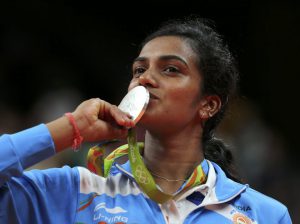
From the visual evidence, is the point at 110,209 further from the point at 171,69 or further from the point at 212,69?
the point at 212,69

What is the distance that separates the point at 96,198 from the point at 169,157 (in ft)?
1.58

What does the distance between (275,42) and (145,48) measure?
549 centimetres

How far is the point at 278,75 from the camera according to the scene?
8203 mm

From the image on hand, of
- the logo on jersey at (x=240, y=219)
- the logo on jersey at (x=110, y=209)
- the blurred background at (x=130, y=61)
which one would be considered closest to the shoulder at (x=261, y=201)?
the logo on jersey at (x=240, y=219)

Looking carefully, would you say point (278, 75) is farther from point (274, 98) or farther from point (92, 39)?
point (92, 39)

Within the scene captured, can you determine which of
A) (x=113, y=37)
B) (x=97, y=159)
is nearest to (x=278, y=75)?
(x=113, y=37)

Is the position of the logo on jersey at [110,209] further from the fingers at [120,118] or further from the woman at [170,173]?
the fingers at [120,118]

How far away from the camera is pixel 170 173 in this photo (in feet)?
9.70

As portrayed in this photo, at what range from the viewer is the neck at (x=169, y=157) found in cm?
296

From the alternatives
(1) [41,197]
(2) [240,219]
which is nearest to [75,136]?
(1) [41,197]

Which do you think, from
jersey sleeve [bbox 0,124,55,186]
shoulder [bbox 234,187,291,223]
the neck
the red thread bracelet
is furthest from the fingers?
shoulder [bbox 234,187,291,223]

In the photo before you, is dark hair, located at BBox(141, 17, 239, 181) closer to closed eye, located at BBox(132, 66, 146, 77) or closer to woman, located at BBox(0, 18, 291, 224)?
woman, located at BBox(0, 18, 291, 224)

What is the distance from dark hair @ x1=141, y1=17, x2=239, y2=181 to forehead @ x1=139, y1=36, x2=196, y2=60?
0.13 ft

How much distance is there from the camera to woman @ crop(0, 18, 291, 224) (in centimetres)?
263
